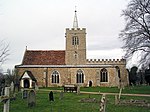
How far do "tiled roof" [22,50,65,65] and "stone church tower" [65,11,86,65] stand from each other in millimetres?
1469

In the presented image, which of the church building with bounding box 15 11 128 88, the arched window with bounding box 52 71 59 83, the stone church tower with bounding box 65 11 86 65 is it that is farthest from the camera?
the stone church tower with bounding box 65 11 86 65

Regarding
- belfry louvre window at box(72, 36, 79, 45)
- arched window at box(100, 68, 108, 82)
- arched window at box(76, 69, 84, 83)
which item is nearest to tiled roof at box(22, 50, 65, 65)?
belfry louvre window at box(72, 36, 79, 45)

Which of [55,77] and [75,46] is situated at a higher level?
[75,46]

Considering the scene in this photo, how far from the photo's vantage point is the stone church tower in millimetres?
48281

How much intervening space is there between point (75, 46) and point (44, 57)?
241 inches

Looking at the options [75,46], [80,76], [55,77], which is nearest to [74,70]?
[80,76]

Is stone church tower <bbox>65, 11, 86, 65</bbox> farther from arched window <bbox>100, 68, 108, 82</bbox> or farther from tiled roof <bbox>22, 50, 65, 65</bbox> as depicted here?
arched window <bbox>100, 68, 108, 82</bbox>

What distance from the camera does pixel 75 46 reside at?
4900cm

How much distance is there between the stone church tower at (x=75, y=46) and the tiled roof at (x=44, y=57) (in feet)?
4.82

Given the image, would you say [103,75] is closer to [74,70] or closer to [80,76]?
[80,76]

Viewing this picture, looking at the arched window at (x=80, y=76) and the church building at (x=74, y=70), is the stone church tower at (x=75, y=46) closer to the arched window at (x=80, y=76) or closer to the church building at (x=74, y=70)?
the church building at (x=74, y=70)

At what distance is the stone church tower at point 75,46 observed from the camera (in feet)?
158

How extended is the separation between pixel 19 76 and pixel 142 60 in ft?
84.4

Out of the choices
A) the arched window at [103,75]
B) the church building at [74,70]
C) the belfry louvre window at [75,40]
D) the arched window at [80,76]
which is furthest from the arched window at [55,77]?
the arched window at [103,75]
